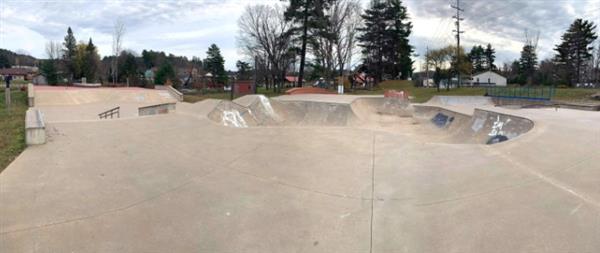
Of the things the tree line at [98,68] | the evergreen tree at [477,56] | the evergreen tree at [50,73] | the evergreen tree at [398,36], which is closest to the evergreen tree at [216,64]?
the tree line at [98,68]

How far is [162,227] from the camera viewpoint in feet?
12.8

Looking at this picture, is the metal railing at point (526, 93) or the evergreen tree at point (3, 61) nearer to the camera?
the metal railing at point (526, 93)

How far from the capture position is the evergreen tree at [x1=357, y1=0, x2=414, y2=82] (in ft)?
162

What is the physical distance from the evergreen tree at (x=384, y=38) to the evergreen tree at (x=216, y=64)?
27376 millimetres

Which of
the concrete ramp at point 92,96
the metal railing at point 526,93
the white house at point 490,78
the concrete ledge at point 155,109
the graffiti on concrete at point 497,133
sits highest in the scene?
the white house at point 490,78

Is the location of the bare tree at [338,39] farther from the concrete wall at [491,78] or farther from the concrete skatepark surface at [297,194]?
the concrete wall at [491,78]

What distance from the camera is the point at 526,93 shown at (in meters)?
27.2

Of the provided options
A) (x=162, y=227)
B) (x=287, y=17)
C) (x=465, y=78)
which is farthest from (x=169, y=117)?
(x=465, y=78)

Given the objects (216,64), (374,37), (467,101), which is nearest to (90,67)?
(216,64)

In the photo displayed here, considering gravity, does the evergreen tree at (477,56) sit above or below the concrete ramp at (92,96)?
above

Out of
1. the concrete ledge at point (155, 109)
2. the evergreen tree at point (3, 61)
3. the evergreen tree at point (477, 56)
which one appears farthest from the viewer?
the evergreen tree at point (3, 61)

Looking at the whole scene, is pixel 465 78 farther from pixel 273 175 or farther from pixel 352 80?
pixel 273 175

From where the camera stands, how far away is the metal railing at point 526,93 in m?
25.5

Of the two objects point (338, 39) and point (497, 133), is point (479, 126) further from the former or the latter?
point (338, 39)
